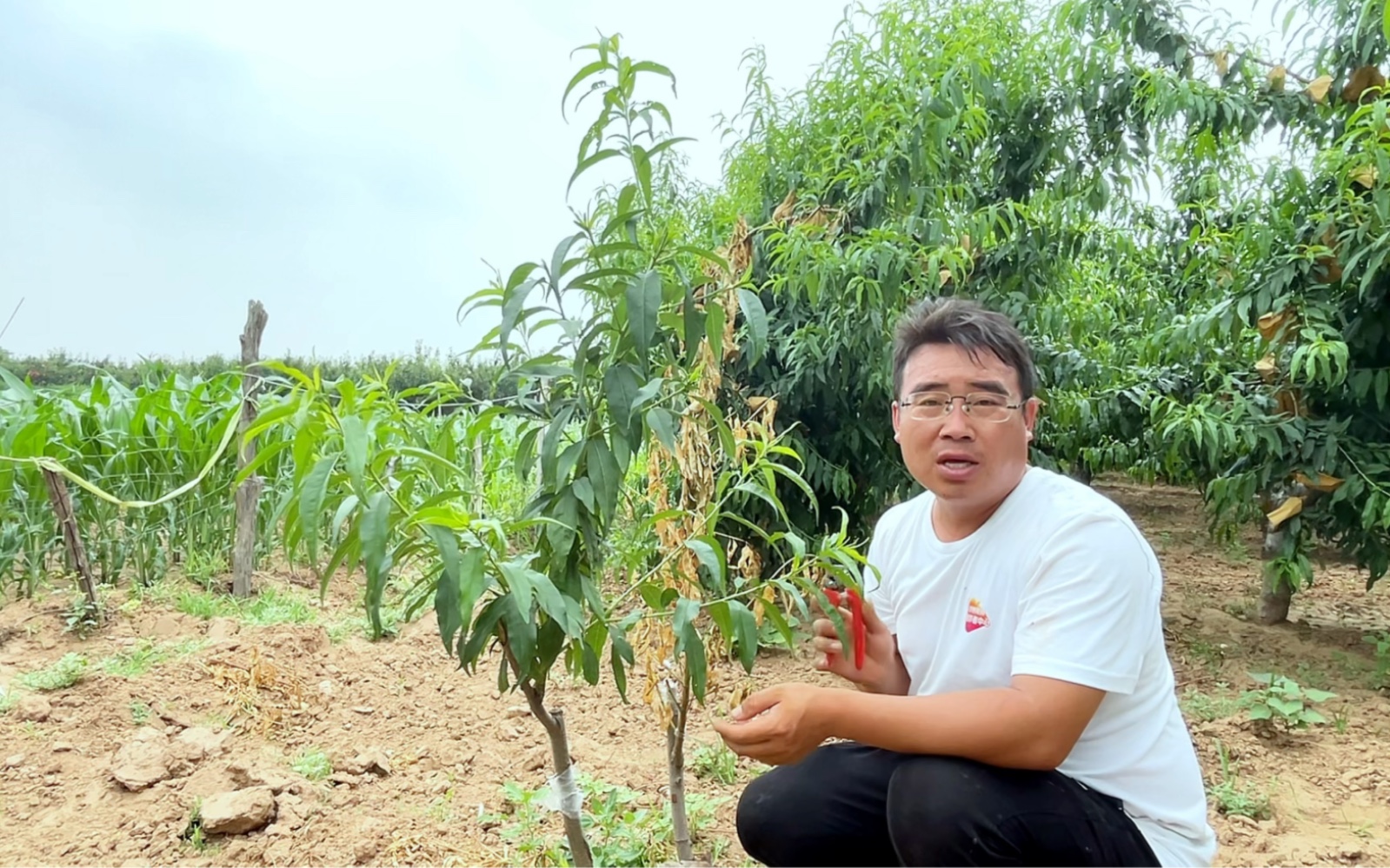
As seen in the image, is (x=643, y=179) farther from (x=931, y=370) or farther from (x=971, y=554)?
(x=971, y=554)

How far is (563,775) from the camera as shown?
1317mm

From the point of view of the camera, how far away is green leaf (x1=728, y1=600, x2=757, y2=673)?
3.83 feet

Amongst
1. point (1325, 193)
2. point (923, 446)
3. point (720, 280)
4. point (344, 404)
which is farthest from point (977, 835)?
point (1325, 193)

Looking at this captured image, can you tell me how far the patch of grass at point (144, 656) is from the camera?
8.54 ft

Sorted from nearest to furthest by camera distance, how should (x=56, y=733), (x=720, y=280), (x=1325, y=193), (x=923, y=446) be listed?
(x=923, y=446)
(x=720, y=280)
(x=56, y=733)
(x=1325, y=193)

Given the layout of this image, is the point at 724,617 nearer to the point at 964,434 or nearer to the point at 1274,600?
the point at 964,434

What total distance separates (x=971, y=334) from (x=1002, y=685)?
1.64 feet

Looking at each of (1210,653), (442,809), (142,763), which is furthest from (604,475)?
(1210,653)

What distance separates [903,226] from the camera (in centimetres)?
272

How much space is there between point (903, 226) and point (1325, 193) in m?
1.56

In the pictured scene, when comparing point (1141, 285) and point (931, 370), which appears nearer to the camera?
point (931, 370)

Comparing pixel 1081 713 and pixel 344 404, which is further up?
pixel 344 404

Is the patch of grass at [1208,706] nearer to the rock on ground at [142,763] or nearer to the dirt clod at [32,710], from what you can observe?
the rock on ground at [142,763]

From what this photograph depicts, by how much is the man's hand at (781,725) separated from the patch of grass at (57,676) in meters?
2.31
